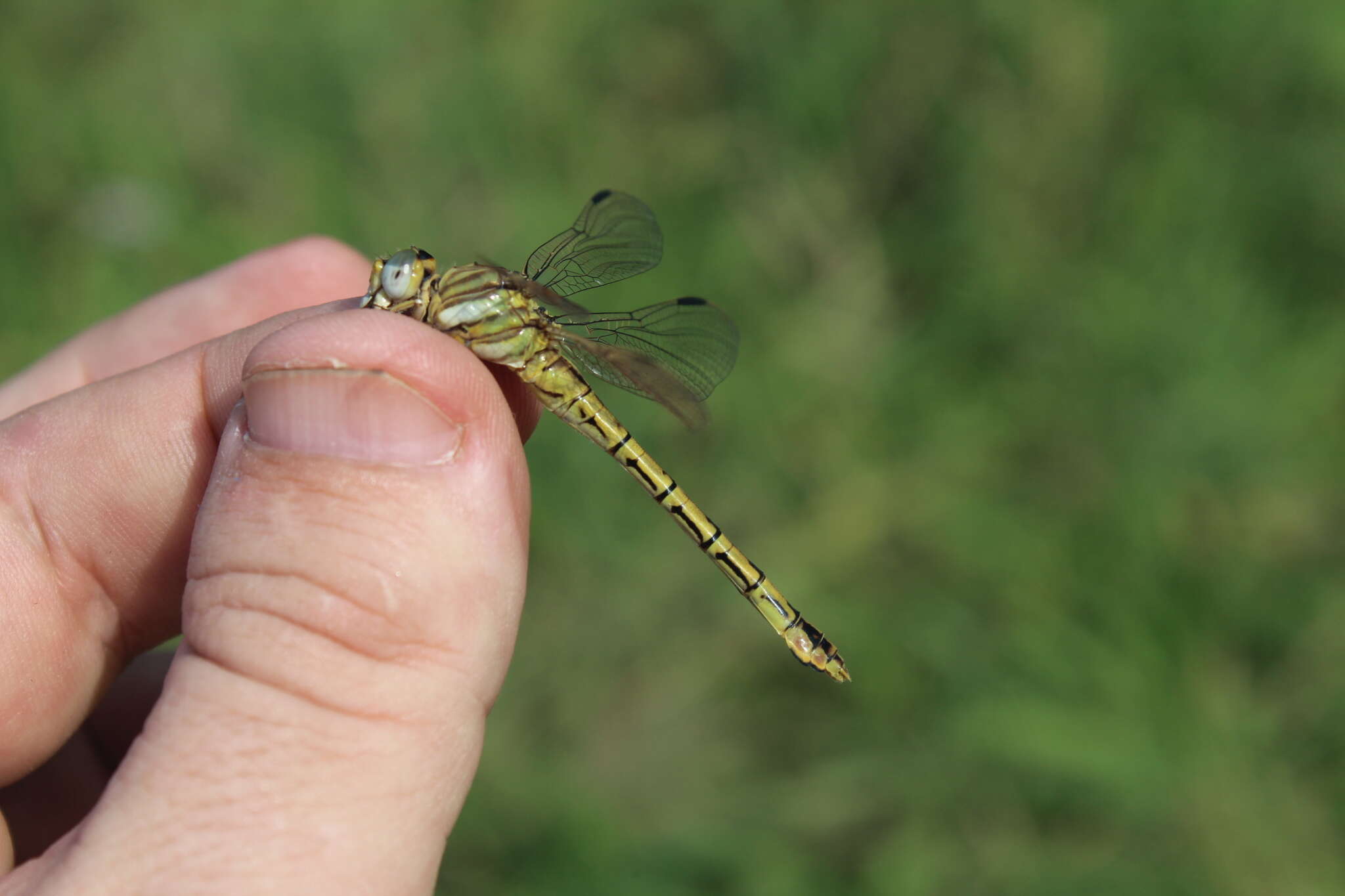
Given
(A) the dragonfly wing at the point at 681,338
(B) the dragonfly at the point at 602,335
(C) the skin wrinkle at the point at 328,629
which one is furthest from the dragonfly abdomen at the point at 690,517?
(C) the skin wrinkle at the point at 328,629

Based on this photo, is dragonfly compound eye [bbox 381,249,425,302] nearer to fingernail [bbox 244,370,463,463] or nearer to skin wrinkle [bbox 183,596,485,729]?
fingernail [bbox 244,370,463,463]

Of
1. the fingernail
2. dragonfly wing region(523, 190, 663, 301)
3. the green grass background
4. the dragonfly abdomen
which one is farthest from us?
the green grass background

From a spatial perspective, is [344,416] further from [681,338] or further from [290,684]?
[681,338]

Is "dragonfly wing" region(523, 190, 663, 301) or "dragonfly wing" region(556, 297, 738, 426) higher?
"dragonfly wing" region(523, 190, 663, 301)

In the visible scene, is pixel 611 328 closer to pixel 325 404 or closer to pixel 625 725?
pixel 325 404

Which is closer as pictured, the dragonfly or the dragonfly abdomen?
the dragonfly

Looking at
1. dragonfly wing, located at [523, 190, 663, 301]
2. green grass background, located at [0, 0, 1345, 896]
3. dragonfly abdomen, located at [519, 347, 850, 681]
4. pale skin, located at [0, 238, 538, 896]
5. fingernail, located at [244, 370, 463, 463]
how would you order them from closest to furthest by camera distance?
pale skin, located at [0, 238, 538, 896] → fingernail, located at [244, 370, 463, 463] → dragonfly abdomen, located at [519, 347, 850, 681] → dragonfly wing, located at [523, 190, 663, 301] → green grass background, located at [0, 0, 1345, 896]

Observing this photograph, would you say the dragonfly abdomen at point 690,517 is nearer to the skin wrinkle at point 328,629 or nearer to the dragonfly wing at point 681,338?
the dragonfly wing at point 681,338

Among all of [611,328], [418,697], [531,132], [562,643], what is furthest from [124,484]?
[531,132]

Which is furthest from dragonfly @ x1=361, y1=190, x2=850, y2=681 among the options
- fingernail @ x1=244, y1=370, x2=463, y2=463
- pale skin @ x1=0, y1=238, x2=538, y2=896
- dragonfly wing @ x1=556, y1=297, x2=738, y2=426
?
fingernail @ x1=244, y1=370, x2=463, y2=463

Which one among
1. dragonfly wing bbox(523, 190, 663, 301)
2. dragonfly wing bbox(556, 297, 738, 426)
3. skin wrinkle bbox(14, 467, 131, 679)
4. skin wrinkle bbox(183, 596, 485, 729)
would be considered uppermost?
dragonfly wing bbox(523, 190, 663, 301)
